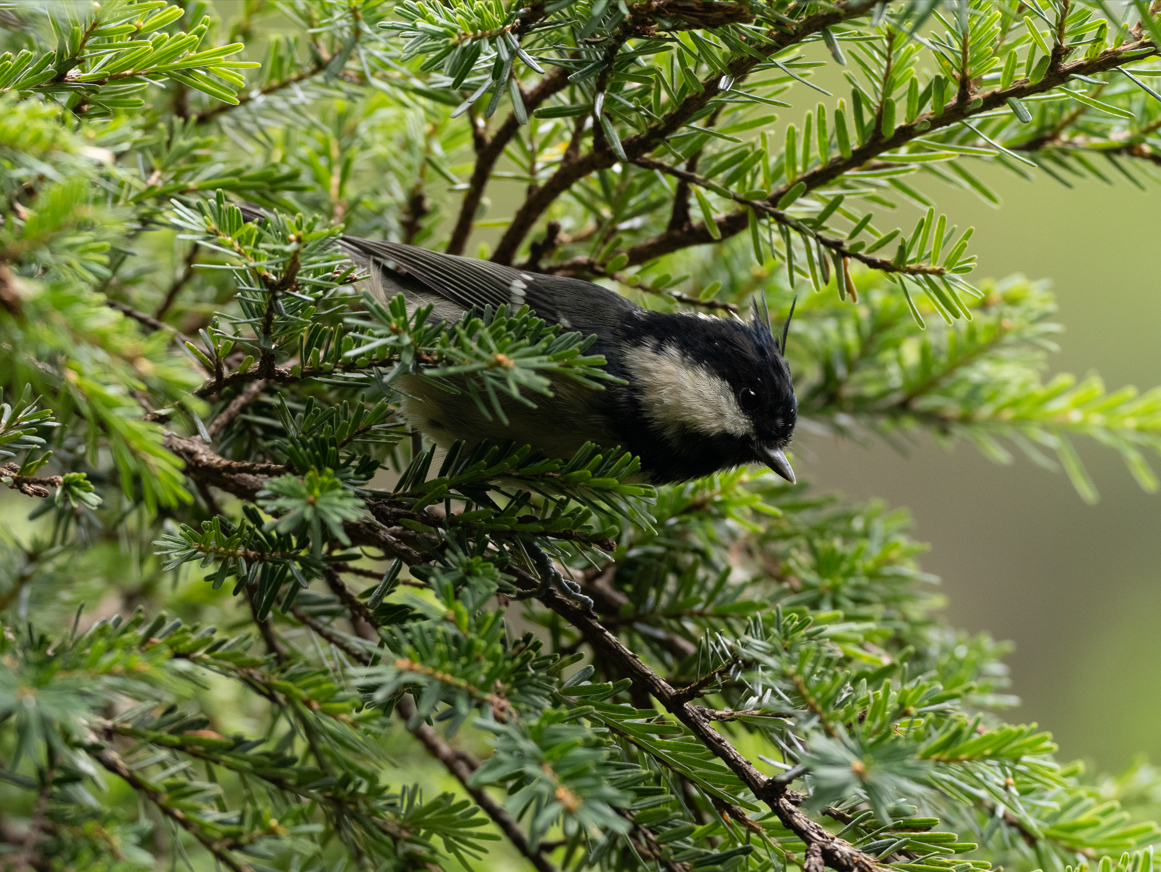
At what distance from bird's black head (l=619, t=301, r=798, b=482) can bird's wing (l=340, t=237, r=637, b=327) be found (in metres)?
0.07

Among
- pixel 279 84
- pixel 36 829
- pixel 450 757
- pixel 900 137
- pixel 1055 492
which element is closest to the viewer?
pixel 36 829

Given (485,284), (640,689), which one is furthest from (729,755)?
(485,284)

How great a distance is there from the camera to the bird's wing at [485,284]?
3.26 feet

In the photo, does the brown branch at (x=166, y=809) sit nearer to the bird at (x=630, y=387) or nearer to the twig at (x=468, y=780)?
the twig at (x=468, y=780)

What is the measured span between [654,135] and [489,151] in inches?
9.2

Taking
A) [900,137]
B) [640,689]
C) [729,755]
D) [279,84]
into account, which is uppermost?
[900,137]

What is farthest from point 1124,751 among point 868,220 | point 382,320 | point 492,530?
point 382,320

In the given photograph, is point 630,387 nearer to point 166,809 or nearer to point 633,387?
point 633,387

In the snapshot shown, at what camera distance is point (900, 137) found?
0.78 meters

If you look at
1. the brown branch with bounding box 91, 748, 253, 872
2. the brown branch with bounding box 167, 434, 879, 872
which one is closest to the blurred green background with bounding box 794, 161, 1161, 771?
the brown branch with bounding box 167, 434, 879, 872

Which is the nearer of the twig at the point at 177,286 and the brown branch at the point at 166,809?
the brown branch at the point at 166,809

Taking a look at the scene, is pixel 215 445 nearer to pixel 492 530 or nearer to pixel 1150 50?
pixel 492 530

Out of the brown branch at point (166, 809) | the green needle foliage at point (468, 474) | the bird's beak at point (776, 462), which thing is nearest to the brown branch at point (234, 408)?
the green needle foliage at point (468, 474)

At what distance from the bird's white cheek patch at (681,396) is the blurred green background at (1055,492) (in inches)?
79.2
